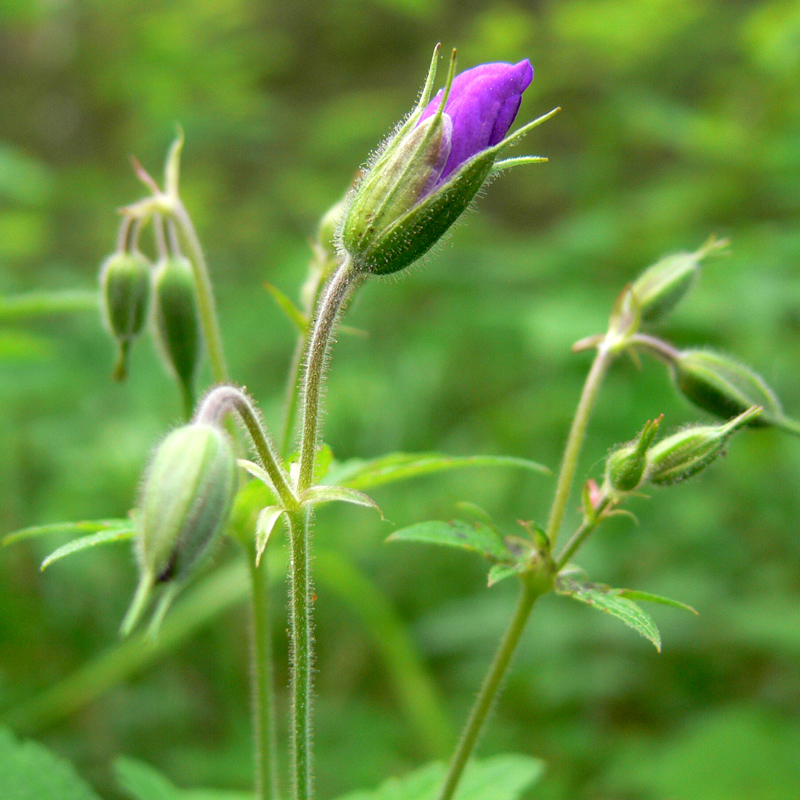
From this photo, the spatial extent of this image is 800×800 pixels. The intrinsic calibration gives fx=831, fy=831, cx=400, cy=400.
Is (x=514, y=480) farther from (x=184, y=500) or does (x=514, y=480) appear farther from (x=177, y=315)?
(x=184, y=500)

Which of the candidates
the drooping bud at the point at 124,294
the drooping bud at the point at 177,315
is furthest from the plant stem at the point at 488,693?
the drooping bud at the point at 124,294

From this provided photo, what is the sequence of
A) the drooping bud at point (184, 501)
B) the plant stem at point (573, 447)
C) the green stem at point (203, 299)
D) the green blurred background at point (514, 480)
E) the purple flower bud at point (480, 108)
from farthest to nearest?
the green blurred background at point (514, 480) → the green stem at point (203, 299) → the plant stem at point (573, 447) → the purple flower bud at point (480, 108) → the drooping bud at point (184, 501)

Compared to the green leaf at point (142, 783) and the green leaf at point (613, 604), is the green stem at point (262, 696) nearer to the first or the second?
the green leaf at point (142, 783)

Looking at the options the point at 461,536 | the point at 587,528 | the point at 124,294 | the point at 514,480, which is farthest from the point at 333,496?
the point at 514,480

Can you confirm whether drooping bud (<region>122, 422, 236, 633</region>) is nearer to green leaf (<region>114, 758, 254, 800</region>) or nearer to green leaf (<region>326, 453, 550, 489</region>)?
green leaf (<region>326, 453, 550, 489</region>)

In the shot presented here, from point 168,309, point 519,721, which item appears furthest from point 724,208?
point 168,309

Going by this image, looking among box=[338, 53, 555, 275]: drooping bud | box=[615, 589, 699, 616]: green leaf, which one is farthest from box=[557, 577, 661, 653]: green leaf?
box=[338, 53, 555, 275]: drooping bud

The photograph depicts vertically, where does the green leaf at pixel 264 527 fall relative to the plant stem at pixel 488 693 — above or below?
above
